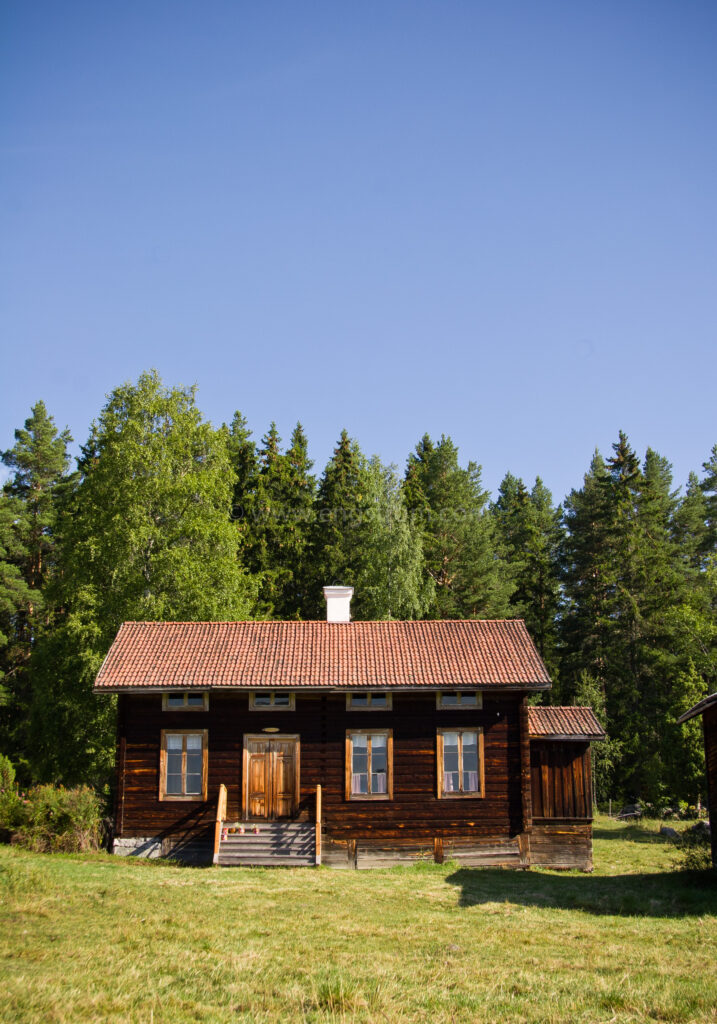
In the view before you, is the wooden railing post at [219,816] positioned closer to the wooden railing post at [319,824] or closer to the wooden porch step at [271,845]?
the wooden porch step at [271,845]

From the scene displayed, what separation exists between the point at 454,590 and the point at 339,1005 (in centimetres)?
3934

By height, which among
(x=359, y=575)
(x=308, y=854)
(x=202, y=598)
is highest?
(x=359, y=575)

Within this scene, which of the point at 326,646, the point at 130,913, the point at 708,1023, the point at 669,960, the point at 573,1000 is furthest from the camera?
the point at 326,646

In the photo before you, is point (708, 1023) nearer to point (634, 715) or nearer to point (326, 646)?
point (326, 646)

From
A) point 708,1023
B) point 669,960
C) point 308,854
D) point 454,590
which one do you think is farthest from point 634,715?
point 708,1023

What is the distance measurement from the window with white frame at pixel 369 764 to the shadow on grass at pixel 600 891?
2812 mm

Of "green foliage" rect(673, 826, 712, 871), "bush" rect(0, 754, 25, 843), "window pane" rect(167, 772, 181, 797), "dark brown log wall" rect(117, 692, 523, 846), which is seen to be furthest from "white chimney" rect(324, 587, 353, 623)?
"green foliage" rect(673, 826, 712, 871)

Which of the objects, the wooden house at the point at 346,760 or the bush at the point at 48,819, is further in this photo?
the wooden house at the point at 346,760

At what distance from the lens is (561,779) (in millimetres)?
24078

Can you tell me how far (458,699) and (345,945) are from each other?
10.9 meters

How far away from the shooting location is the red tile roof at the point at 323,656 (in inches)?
909

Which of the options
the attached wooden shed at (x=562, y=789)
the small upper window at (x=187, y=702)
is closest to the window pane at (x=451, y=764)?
the attached wooden shed at (x=562, y=789)

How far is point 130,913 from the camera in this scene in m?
14.8

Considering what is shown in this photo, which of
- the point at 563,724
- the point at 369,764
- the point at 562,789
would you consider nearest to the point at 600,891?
the point at 562,789
